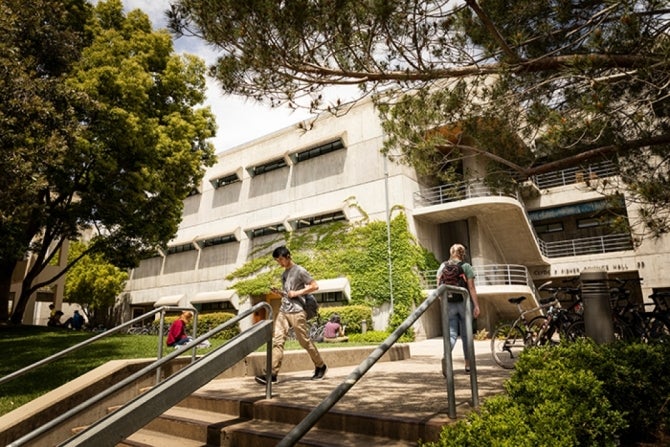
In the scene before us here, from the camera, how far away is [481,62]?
500cm

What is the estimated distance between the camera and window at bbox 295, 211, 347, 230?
1927 centimetres

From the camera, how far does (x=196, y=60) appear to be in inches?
578

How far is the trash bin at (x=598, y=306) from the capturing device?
4.20 metres

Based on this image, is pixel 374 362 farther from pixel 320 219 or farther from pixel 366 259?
pixel 320 219

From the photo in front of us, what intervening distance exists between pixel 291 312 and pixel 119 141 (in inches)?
345

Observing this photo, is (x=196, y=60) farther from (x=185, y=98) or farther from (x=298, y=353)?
(x=298, y=353)

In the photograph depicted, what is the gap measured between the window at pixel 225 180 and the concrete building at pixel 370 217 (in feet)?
0.21

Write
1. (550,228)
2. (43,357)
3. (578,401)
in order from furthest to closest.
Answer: (550,228), (43,357), (578,401)

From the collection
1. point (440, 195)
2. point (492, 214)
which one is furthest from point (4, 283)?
point (492, 214)

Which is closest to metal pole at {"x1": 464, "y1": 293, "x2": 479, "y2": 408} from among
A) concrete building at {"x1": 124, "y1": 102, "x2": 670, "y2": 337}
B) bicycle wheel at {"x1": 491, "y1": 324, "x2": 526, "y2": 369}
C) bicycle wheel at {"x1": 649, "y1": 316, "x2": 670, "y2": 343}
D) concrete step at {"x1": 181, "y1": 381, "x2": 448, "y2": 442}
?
concrete step at {"x1": 181, "y1": 381, "x2": 448, "y2": 442}

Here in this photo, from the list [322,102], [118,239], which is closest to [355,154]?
[118,239]

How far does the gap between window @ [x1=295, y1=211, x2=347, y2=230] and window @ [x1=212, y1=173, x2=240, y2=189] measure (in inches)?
210

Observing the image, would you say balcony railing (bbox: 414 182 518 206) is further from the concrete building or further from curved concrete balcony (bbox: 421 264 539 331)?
curved concrete balcony (bbox: 421 264 539 331)

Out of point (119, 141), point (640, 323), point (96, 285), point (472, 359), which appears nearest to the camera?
point (472, 359)
